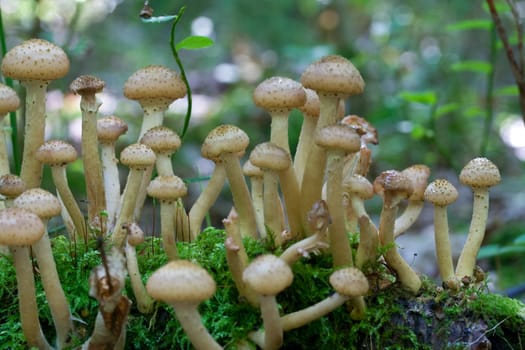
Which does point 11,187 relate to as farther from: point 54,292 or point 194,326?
point 194,326

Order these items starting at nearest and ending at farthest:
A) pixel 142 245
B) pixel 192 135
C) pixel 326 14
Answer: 1. pixel 142 245
2. pixel 192 135
3. pixel 326 14

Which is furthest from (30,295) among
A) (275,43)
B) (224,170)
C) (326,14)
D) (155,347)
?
(326,14)

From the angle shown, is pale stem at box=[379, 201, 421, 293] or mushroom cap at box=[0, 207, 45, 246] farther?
pale stem at box=[379, 201, 421, 293]

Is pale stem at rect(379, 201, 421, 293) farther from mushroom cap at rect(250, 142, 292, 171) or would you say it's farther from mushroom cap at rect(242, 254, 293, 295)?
mushroom cap at rect(242, 254, 293, 295)

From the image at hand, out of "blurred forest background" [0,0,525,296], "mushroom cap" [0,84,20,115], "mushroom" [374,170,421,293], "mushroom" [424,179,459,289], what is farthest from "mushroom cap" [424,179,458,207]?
"blurred forest background" [0,0,525,296]

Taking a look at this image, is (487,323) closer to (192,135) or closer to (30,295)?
(30,295)

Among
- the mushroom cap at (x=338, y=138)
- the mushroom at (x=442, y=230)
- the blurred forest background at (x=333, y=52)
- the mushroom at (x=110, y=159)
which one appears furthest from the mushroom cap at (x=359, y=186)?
the blurred forest background at (x=333, y=52)
